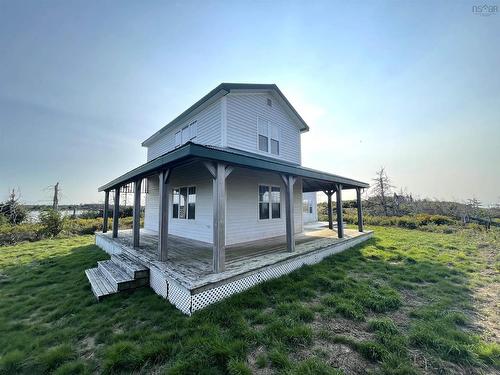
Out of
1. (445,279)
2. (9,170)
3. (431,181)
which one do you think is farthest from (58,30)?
(431,181)

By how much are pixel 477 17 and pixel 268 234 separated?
10.9 m

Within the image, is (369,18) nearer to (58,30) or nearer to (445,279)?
(445,279)

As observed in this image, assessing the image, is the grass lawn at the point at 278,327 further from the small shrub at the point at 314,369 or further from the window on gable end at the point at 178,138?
the window on gable end at the point at 178,138

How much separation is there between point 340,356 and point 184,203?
25.2 feet

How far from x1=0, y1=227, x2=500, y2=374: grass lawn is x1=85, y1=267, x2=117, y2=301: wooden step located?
7.7 inches

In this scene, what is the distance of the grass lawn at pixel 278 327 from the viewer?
97.1 inches

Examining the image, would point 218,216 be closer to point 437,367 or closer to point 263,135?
point 437,367

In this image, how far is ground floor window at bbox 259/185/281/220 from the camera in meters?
Result: 8.66

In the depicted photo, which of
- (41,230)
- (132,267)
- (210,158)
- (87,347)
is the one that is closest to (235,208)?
(132,267)

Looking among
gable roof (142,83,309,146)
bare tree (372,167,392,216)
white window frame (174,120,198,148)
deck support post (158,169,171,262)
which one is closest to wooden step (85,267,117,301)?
deck support post (158,169,171,262)

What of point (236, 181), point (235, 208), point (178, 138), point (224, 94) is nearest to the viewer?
point (224, 94)

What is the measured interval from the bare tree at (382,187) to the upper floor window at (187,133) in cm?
1987

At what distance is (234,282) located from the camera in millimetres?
4227

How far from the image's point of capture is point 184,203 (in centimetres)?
899
